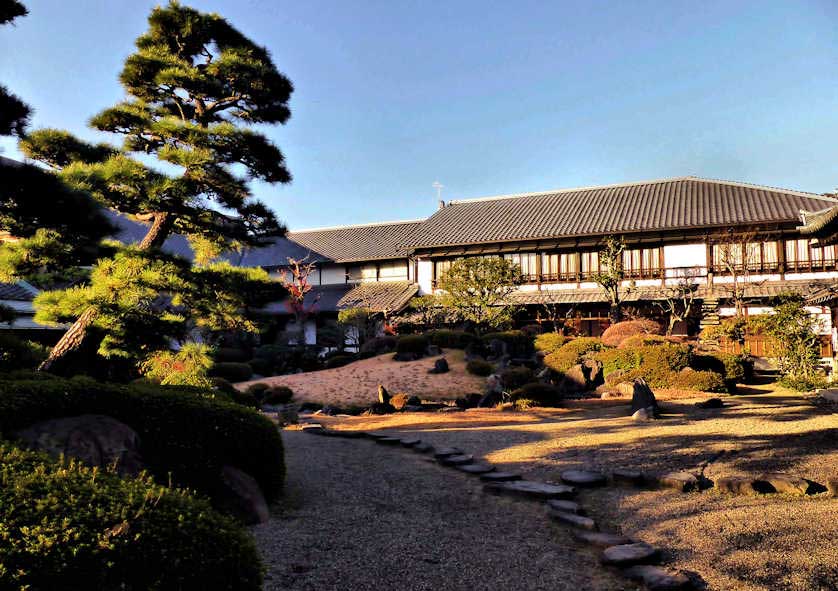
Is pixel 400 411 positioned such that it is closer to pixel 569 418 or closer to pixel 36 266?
pixel 569 418

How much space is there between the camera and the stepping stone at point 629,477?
648 centimetres

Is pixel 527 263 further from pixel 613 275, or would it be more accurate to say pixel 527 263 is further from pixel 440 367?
pixel 440 367

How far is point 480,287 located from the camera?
22.6m

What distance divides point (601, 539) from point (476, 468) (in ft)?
8.86

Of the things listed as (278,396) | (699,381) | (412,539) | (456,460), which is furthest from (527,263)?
(412,539)

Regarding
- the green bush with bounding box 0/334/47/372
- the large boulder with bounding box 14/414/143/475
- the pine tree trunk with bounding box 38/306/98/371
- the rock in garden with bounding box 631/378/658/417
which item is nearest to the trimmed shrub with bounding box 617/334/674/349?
the rock in garden with bounding box 631/378/658/417

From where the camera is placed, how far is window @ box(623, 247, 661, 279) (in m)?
25.8

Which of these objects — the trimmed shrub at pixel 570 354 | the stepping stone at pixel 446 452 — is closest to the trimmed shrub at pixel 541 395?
the trimmed shrub at pixel 570 354

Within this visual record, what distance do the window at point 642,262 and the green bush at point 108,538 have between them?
2505 centimetres

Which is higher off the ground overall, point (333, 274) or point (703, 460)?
point (333, 274)

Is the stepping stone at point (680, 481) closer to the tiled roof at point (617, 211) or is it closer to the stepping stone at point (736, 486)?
the stepping stone at point (736, 486)

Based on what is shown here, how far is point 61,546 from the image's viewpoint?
8.79 ft

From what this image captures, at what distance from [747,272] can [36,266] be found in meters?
24.8

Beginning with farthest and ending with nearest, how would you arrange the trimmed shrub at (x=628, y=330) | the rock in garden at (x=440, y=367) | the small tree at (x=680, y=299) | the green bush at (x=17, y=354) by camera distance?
Result: the small tree at (x=680, y=299), the trimmed shrub at (x=628, y=330), the rock in garden at (x=440, y=367), the green bush at (x=17, y=354)
